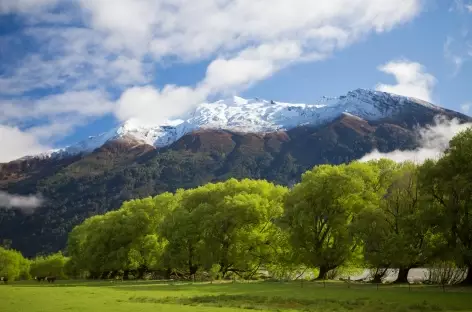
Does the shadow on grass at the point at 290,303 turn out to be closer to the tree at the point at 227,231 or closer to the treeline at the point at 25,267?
the tree at the point at 227,231

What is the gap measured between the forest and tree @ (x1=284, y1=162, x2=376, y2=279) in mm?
182

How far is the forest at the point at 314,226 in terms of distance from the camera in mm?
61406

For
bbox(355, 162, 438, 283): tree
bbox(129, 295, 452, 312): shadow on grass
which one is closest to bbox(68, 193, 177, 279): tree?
bbox(355, 162, 438, 283): tree

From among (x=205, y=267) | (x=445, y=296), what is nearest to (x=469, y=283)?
(x=445, y=296)

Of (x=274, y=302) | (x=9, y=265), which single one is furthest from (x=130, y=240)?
(x=9, y=265)

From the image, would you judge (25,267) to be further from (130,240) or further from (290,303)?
(290,303)

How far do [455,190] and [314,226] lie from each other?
2861 centimetres

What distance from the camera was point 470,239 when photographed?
5859 cm

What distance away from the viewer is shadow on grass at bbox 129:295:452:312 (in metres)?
44.1

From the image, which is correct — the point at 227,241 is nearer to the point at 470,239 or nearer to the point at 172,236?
the point at 172,236

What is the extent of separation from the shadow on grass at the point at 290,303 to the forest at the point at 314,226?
1557 cm

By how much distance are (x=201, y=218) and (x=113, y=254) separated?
32.8 meters

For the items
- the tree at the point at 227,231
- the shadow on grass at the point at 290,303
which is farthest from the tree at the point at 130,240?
the shadow on grass at the point at 290,303

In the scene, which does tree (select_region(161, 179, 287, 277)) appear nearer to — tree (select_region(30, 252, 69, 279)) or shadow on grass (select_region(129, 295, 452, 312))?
shadow on grass (select_region(129, 295, 452, 312))
